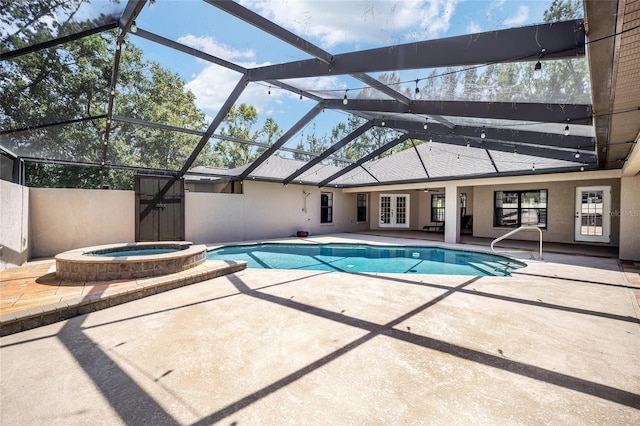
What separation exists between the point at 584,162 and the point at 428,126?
4.13 metres

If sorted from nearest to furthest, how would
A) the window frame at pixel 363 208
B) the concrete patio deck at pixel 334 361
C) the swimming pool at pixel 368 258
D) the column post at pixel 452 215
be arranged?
the concrete patio deck at pixel 334 361, the swimming pool at pixel 368 258, the column post at pixel 452 215, the window frame at pixel 363 208

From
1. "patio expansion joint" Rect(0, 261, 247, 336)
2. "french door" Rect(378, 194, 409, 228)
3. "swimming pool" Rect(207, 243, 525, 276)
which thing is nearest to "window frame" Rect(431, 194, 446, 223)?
"french door" Rect(378, 194, 409, 228)

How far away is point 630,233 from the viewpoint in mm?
7562

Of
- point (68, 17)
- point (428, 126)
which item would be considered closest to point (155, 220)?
point (68, 17)

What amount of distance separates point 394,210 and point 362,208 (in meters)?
1.71

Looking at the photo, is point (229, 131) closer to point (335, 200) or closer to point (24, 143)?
point (335, 200)

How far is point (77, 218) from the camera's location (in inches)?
329

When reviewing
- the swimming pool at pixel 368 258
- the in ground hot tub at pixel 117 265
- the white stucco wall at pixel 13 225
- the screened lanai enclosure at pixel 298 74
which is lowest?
the swimming pool at pixel 368 258

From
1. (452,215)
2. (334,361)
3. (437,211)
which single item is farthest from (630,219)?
(334,361)

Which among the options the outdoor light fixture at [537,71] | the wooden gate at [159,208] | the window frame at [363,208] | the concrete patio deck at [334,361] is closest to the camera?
the concrete patio deck at [334,361]

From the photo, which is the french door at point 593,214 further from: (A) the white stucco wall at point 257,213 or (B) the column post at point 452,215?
(A) the white stucco wall at point 257,213

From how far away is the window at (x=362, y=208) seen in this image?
16.0 meters

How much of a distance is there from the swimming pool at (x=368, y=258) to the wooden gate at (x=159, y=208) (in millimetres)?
1846

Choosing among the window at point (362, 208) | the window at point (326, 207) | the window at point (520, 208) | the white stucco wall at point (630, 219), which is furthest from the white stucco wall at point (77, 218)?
the white stucco wall at point (630, 219)
